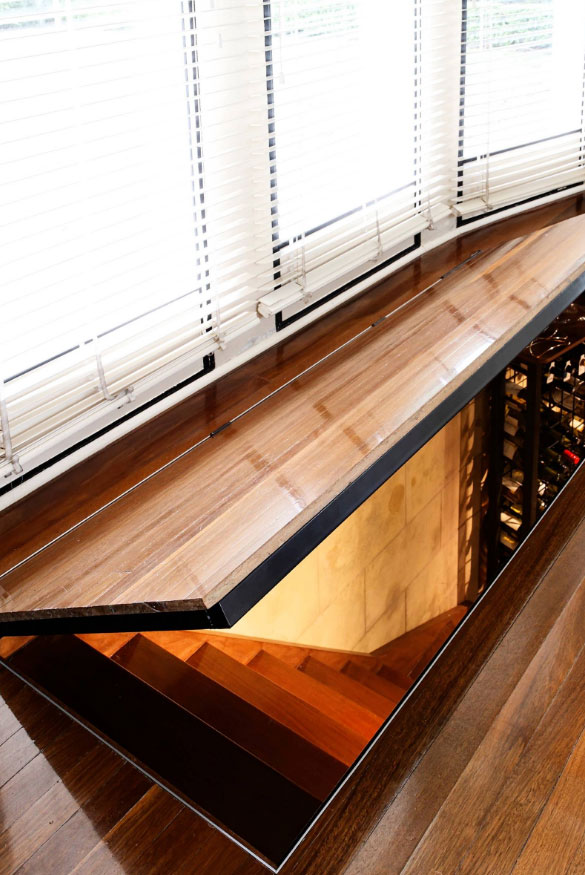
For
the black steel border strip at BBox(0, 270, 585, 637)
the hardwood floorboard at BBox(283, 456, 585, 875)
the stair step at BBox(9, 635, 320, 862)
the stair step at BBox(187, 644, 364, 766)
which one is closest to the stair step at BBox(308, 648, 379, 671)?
the stair step at BBox(187, 644, 364, 766)

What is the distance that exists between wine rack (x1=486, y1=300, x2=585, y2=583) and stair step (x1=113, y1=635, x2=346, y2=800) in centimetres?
146

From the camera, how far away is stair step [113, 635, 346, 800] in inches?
69.1

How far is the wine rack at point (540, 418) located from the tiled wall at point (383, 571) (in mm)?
200

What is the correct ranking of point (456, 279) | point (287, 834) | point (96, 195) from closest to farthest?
1. point (287, 834)
2. point (96, 195)
3. point (456, 279)

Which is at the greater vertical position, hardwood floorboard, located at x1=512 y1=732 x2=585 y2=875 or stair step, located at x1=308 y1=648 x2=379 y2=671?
hardwood floorboard, located at x1=512 y1=732 x2=585 y2=875

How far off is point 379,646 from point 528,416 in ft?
3.59

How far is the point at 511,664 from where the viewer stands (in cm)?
188

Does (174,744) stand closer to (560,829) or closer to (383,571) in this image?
(560,829)

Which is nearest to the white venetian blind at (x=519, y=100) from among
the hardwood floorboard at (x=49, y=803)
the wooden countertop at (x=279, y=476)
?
the wooden countertop at (x=279, y=476)

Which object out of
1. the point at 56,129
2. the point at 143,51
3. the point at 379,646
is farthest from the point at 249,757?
the point at 379,646

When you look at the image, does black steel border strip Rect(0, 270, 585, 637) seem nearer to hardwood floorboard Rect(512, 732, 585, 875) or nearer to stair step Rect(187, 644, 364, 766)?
hardwood floorboard Rect(512, 732, 585, 875)

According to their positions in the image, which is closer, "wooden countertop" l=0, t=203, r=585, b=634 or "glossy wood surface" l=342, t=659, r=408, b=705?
"wooden countertop" l=0, t=203, r=585, b=634

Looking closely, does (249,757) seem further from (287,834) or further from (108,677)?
(108,677)

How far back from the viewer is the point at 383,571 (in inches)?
127
